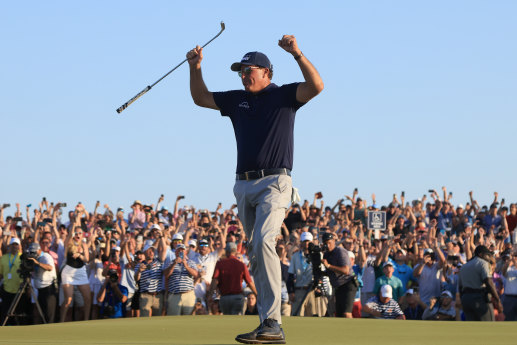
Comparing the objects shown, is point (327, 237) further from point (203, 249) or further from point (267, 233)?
point (267, 233)

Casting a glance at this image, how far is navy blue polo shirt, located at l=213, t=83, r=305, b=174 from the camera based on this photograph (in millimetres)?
6871

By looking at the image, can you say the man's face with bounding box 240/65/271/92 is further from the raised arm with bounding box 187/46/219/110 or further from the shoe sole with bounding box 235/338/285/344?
the shoe sole with bounding box 235/338/285/344

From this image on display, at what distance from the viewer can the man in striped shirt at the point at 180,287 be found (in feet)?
54.4

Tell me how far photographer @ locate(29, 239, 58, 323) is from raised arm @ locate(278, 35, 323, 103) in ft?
38.1

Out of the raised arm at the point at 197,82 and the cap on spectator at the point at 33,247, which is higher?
the raised arm at the point at 197,82

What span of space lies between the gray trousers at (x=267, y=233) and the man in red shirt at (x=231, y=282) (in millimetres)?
9046

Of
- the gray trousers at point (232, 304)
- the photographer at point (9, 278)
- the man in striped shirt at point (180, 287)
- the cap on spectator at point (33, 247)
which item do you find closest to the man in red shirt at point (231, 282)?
the gray trousers at point (232, 304)

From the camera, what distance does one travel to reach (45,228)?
19.4 metres

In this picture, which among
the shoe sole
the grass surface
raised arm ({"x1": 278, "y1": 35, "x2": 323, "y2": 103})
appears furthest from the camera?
the grass surface

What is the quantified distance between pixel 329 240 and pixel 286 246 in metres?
4.95

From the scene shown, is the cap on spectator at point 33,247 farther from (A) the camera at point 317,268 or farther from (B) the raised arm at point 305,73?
(B) the raised arm at point 305,73

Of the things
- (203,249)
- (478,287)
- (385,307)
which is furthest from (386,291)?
(203,249)

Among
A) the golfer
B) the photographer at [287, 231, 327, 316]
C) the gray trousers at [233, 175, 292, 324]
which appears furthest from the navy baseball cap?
the photographer at [287, 231, 327, 316]

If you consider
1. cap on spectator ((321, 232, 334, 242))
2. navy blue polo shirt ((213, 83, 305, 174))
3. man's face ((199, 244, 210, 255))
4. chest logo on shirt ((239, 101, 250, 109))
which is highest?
chest logo on shirt ((239, 101, 250, 109))
